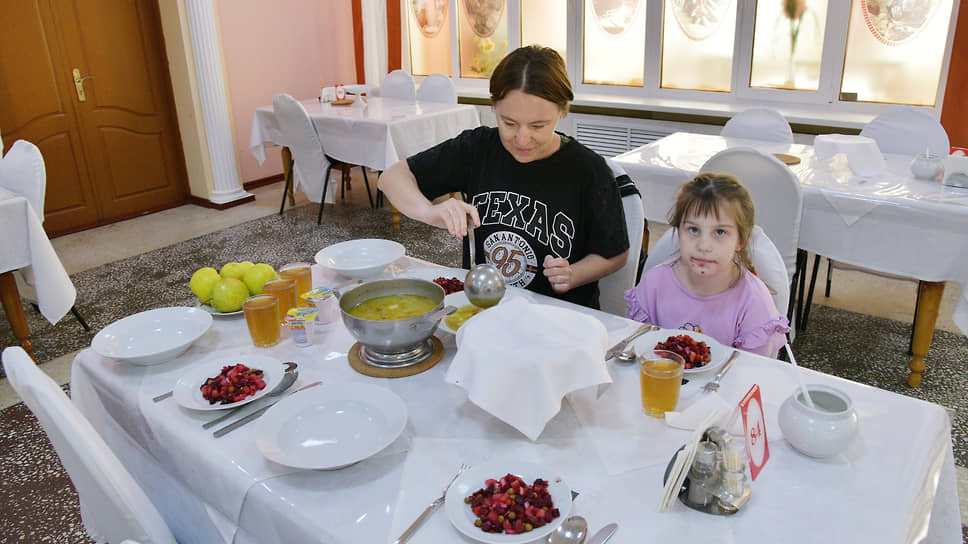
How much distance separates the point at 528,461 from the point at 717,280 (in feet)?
2.59

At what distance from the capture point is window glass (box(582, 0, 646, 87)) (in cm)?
456

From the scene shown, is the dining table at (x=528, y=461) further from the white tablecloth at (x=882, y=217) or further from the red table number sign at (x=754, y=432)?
the white tablecloth at (x=882, y=217)

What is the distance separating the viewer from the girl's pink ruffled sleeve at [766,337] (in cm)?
136

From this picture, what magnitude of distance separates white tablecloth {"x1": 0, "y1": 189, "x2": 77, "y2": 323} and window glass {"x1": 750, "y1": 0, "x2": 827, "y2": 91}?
13.1 ft

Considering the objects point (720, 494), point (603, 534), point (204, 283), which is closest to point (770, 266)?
point (720, 494)

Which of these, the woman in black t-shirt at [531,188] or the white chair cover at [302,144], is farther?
the white chair cover at [302,144]

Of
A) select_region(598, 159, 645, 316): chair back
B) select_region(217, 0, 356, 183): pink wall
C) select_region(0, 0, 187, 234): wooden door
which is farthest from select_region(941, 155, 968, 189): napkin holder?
select_region(0, 0, 187, 234): wooden door

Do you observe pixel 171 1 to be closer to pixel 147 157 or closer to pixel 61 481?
pixel 147 157

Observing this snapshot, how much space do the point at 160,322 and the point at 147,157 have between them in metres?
3.88

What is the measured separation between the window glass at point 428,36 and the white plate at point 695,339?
4791 mm

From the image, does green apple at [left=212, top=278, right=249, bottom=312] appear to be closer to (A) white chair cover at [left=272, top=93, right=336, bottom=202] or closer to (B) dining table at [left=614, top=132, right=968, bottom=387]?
(B) dining table at [left=614, top=132, right=968, bottom=387]

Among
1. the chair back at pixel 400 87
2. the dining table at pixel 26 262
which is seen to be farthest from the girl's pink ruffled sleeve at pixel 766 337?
the chair back at pixel 400 87

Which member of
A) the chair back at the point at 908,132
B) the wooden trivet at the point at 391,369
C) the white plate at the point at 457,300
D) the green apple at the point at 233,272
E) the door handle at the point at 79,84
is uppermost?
the door handle at the point at 79,84

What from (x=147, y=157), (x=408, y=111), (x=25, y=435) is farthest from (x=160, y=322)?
(x=147, y=157)
